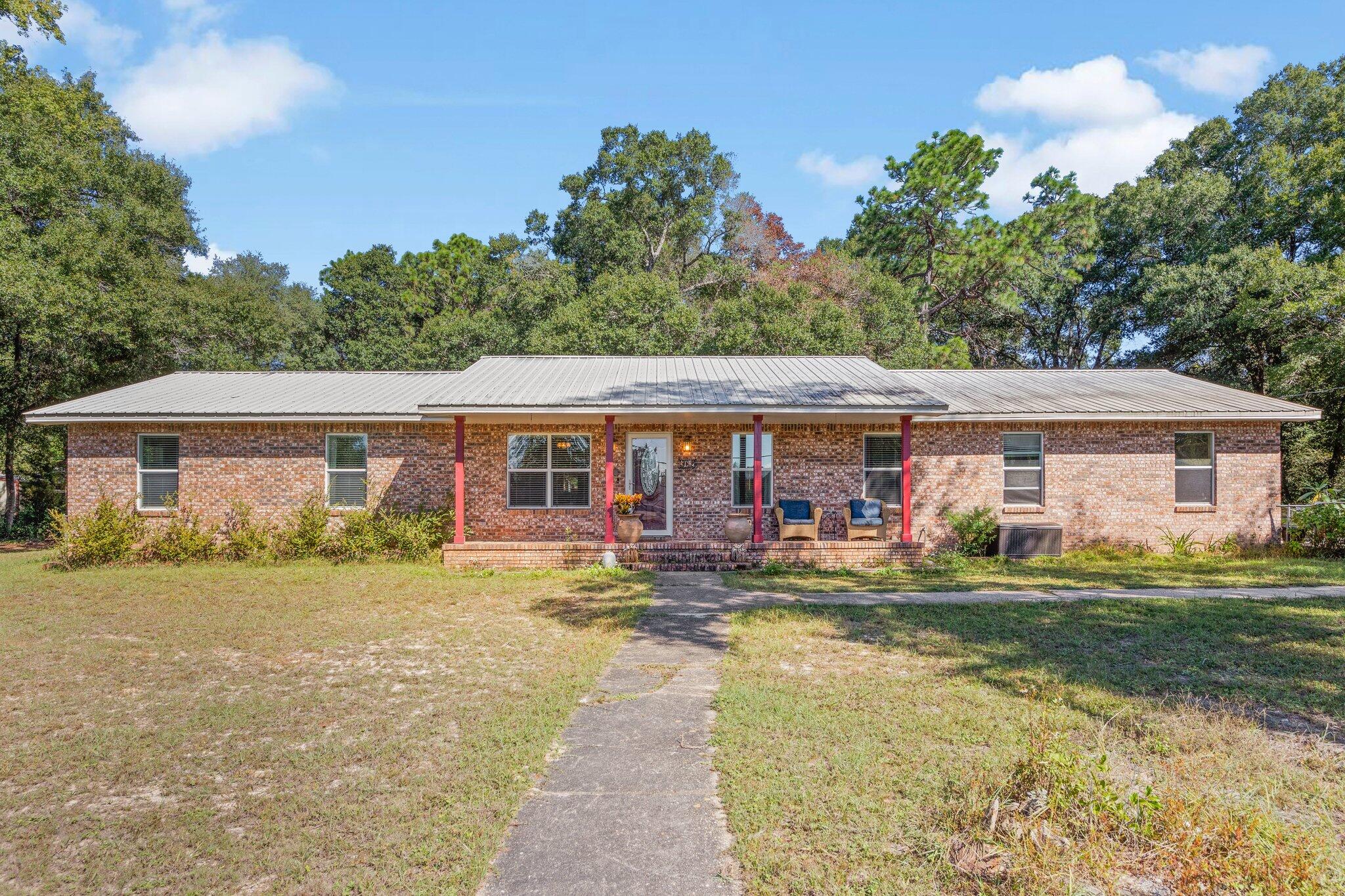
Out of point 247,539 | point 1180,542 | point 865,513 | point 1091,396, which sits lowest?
point 1180,542

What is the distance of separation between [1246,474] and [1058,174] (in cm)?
1652

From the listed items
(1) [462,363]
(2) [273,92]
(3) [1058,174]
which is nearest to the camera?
(2) [273,92]

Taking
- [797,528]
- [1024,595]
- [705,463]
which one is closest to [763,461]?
[705,463]

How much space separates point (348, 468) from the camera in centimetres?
1398

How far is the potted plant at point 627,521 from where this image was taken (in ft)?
42.3

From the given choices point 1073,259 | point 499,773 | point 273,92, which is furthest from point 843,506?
point 1073,259

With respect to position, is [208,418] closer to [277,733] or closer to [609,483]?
[609,483]

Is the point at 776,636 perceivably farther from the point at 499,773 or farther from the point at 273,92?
the point at 273,92

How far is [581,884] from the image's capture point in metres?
3.02

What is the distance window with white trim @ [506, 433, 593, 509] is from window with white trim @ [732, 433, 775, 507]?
315cm

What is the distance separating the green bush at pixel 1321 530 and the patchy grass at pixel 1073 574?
34.5 inches

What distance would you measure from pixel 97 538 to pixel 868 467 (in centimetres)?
1496

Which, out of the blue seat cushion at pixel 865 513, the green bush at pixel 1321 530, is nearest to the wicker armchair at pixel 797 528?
the blue seat cushion at pixel 865 513

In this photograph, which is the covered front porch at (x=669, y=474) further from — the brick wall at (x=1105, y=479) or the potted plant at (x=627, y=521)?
the brick wall at (x=1105, y=479)
